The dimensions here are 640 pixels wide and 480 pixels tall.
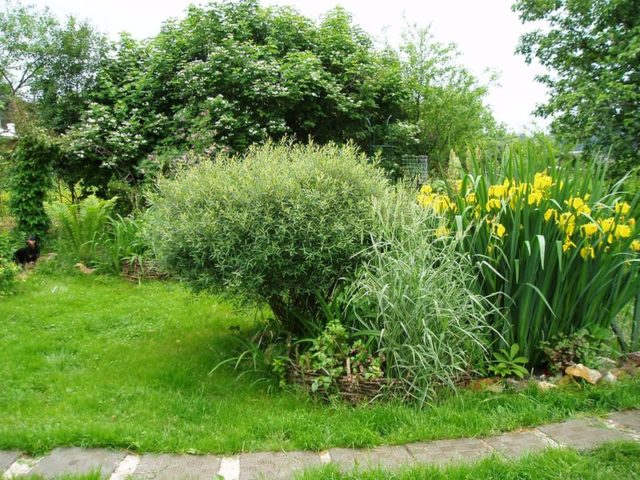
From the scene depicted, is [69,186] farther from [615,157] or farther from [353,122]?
[615,157]

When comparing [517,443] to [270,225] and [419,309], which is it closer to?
[419,309]

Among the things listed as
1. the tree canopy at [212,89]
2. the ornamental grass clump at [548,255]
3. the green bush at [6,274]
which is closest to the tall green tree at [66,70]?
the tree canopy at [212,89]

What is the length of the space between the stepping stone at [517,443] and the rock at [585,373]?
2.60ft

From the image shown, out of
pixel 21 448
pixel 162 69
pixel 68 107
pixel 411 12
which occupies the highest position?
pixel 411 12

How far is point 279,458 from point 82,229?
577cm

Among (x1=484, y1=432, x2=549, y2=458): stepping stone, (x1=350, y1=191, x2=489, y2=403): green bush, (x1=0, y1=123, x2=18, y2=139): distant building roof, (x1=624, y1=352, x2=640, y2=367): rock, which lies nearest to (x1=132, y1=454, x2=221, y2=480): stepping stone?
(x1=350, y1=191, x2=489, y2=403): green bush

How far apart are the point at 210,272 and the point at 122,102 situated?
21.8 ft

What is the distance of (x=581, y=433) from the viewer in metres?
2.83

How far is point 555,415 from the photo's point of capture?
9.99 ft

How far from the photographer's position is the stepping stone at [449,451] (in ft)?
8.55

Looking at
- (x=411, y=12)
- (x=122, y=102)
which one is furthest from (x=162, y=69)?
(x=411, y=12)

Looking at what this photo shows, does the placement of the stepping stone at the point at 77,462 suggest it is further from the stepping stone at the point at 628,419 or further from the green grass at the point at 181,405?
the stepping stone at the point at 628,419

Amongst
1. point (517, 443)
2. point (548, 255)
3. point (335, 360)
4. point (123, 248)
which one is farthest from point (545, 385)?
point (123, 248)

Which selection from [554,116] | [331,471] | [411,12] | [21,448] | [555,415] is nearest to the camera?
[331,471]
